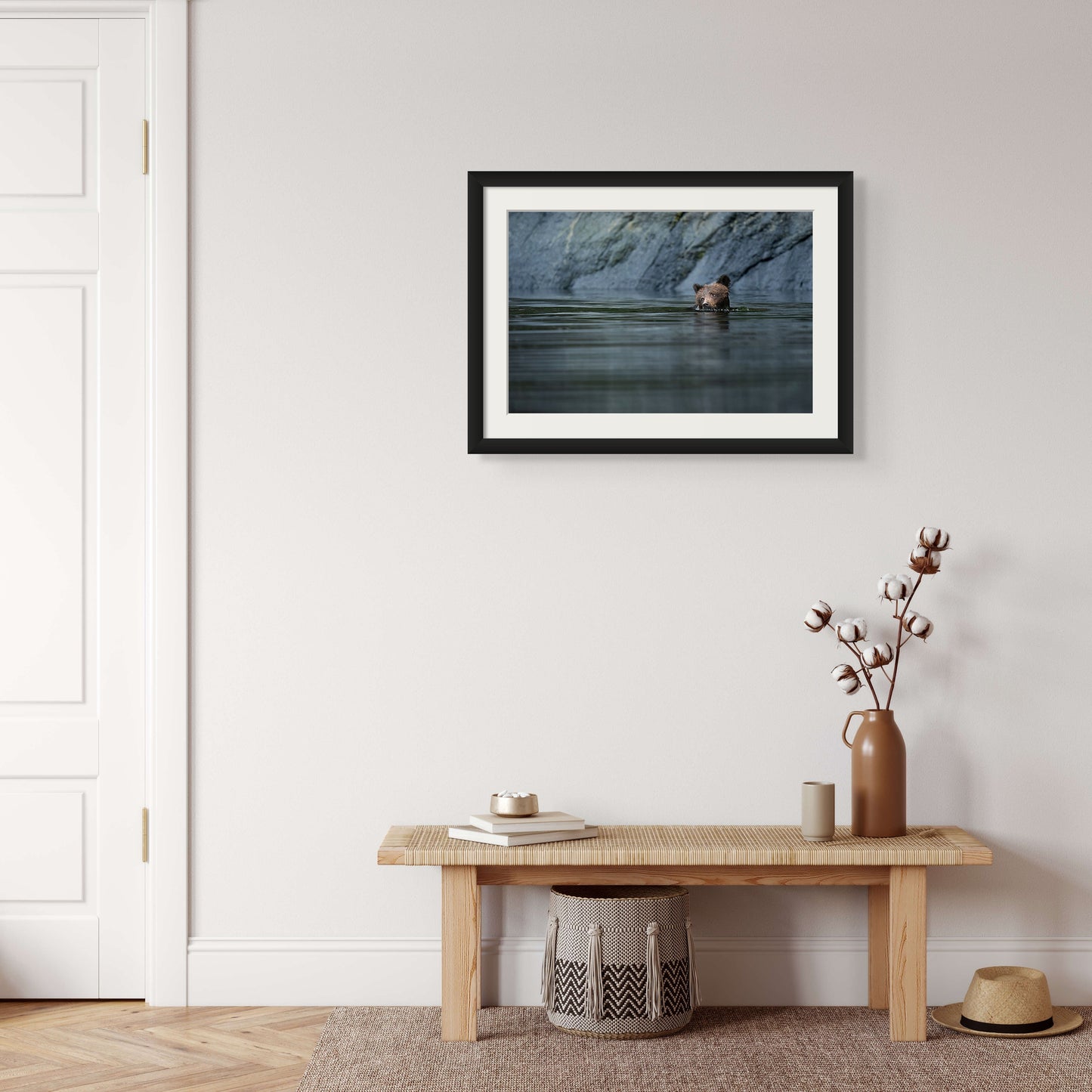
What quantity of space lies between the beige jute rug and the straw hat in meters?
0.02

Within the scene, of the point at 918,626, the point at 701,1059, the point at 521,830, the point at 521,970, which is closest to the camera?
the point at 701,1059

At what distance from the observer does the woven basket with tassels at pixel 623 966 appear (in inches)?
92.4

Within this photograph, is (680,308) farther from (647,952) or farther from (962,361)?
(647,952)

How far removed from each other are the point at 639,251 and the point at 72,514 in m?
1.45

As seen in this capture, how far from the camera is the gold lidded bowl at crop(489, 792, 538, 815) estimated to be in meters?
2.42

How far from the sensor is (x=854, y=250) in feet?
8.82

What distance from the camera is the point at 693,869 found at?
2.41 meters

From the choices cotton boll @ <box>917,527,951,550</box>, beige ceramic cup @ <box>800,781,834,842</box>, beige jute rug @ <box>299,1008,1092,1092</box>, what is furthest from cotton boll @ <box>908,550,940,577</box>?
beige jute rug @ <box>299,1008,1092,1092</box>

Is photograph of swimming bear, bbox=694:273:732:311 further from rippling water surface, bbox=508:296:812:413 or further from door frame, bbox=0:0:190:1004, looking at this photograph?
door frame, bbox=0:0:190:1004

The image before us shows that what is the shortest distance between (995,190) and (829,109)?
0.43 m

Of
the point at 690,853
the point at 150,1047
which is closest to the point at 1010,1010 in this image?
the point at 690,853

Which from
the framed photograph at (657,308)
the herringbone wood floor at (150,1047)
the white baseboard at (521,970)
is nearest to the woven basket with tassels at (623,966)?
the white baseboard at (521,970)

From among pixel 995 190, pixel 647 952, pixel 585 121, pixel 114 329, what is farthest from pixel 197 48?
pixel 647 952

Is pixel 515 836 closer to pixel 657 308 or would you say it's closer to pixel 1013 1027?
pixel 1013 1027
